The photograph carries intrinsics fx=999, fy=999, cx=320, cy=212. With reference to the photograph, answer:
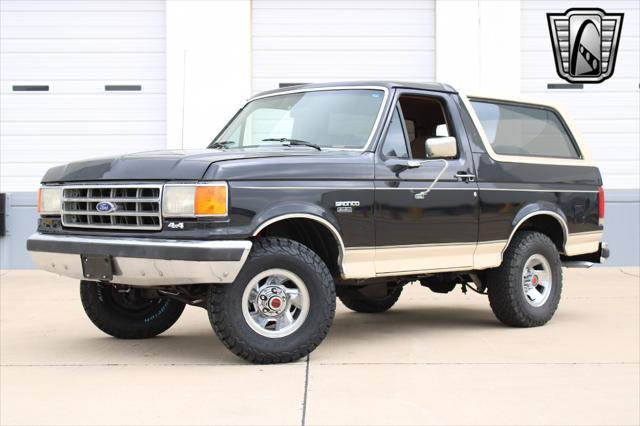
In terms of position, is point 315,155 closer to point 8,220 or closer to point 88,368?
point 88,368

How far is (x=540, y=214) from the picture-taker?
8617mm

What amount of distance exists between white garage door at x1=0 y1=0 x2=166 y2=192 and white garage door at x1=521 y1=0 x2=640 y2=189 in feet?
18.6

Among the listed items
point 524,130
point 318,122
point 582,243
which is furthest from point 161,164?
point 582,243

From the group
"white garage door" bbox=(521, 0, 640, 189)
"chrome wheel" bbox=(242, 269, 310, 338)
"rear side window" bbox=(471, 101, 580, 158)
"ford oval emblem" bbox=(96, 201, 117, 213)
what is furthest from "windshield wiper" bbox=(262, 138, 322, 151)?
"white garage door" bbox=(521, 0, 640, 189)

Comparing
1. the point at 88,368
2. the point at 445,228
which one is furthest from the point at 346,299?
the point at 88,368

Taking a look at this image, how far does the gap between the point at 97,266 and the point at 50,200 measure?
3.03ft

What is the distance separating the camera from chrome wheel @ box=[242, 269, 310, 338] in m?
6.43

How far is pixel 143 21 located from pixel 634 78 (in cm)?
757

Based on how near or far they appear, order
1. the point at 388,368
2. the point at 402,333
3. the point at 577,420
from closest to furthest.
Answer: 1. the point at 577,420
2. the point at 388,368
3. the point at 402,333

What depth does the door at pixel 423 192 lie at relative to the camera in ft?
23.6

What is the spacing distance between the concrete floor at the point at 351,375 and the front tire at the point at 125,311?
0.38ft

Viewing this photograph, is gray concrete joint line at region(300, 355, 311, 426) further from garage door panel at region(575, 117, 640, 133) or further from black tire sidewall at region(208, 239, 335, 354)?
garage door panel at region(575, 117, 640, 133)

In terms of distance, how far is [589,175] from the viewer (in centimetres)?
916

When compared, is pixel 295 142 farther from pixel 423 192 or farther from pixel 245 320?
pixel 245 320
